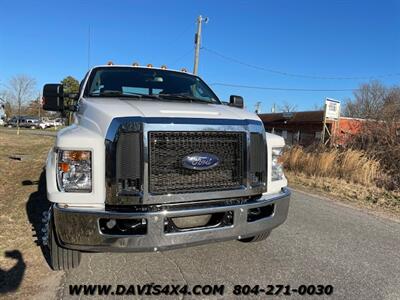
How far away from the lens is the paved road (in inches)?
155

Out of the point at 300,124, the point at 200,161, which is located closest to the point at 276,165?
→ the point at 200,161

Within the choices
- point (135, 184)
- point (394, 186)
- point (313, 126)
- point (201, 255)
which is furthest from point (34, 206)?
point (313, 126)

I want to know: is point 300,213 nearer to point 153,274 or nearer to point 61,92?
point 153,274

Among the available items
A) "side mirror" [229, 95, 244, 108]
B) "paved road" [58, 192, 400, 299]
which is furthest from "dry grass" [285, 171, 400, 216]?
"side mirror" [229, 95, 244, 108]

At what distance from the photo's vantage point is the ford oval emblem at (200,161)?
3693 mm

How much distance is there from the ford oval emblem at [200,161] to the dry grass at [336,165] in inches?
383

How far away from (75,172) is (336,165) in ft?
36.2

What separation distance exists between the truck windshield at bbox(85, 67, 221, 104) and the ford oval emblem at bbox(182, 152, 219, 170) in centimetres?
140

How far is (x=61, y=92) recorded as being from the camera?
5504 mm

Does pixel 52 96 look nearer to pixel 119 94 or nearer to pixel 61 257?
pixel 119 94

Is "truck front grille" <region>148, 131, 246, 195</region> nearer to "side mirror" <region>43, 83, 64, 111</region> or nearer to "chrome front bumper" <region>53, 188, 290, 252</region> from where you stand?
"chrome front bumper" <region>53, 188, 290, 252</region>

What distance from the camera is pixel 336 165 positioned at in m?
13.2

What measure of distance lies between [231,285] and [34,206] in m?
4.22

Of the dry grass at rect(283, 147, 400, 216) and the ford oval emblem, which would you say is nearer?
the ford oval emblem
